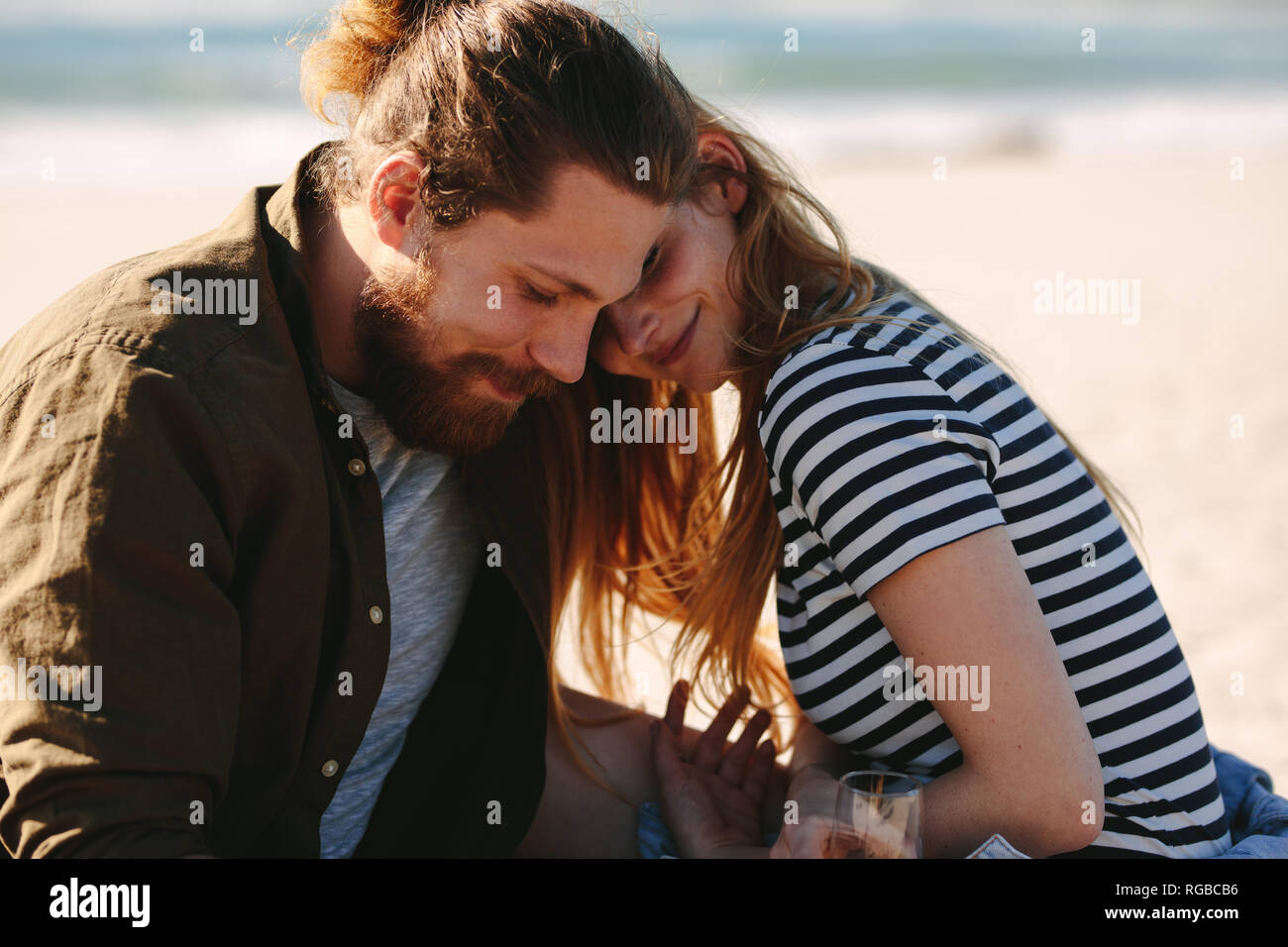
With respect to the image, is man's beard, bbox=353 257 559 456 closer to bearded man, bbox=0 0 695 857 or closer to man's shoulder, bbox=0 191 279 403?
bearded man, bbox=0 0 695 857

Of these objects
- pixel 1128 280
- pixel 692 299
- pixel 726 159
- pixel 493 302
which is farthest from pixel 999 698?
pixel 1128 280

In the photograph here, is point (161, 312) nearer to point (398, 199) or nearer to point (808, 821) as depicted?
point (398, 199)

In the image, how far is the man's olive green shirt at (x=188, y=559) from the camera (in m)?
1.65

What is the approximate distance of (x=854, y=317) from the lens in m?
2.17

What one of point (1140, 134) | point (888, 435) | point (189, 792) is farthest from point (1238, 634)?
point (1140, 134)

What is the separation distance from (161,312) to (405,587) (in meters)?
0.81

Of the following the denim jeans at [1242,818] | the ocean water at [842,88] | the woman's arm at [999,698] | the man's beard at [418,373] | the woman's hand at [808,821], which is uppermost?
the ocean water at [842,88]

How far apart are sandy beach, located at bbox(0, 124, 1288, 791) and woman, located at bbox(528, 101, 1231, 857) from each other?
40cm

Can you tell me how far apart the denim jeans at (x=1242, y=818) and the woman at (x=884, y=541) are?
85mm

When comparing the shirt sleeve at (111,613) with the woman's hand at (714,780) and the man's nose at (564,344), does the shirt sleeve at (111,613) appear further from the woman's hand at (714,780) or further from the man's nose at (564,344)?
the woman's hand at (714,780)

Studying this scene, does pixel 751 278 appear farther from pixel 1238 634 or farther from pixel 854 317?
pixel 1238 634

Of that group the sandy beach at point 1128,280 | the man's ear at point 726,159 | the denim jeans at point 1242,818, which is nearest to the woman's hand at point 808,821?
the denim jeans at point 1242,818

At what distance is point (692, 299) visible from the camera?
246cm

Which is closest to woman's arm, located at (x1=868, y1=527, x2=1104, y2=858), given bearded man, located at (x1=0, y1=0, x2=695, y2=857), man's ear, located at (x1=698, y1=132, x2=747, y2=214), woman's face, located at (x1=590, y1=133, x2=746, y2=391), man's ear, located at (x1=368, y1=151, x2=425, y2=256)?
woman's face, located at (x1=590, y1=133, x2=746, y2=391)
